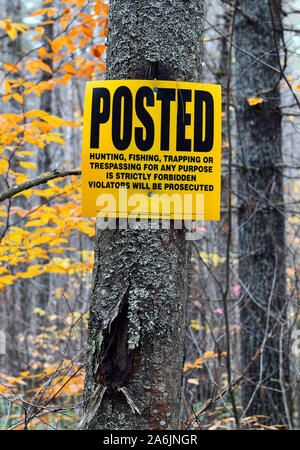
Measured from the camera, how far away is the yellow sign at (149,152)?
3.84 feet

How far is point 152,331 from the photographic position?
1083mm

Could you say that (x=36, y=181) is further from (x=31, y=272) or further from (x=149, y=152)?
(x=31, y=272)

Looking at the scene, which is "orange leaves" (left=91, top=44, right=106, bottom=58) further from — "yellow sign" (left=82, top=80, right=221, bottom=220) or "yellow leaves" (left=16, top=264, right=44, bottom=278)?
"yellow sign" (left=82, top=80, right=221, bottom=220)

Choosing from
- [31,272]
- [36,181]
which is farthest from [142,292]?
[31,272]

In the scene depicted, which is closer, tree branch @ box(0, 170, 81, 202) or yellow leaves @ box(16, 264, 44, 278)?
tree branch @ box(0, 170, 81, 202)

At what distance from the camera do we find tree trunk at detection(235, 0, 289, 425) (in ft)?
12.3

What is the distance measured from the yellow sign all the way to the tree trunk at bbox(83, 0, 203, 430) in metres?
0.06

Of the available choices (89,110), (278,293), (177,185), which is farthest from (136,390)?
(278,293)

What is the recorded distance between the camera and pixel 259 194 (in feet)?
12.7

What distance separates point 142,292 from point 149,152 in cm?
41

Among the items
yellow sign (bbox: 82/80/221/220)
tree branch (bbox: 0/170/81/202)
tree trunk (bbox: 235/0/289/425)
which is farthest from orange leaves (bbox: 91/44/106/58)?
yellow sign (bbox: 82/80/221/220)

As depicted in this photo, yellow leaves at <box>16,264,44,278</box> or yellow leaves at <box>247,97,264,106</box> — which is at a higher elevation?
yellow leaves at <box>247,97,264,106</box>

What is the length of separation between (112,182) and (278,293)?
9.49 feet

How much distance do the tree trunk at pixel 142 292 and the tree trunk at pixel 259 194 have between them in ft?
8.70
